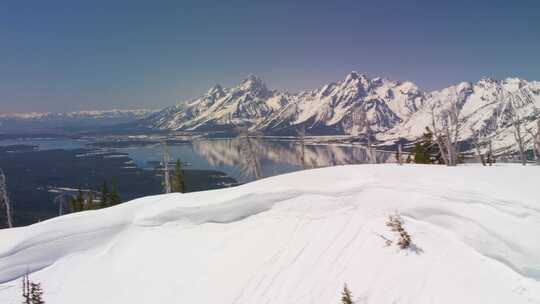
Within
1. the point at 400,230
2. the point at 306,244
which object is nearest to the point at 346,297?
the point at 306,244

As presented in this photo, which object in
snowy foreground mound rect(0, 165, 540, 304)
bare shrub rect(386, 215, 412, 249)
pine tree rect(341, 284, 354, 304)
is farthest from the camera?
bare shrub rect(386, 215, 412, 249)

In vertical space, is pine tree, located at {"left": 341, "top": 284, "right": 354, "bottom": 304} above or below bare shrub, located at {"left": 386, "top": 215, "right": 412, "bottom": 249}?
below

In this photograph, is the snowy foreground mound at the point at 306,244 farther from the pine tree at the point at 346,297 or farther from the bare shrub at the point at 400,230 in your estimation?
the pine tree at the point at 346,297

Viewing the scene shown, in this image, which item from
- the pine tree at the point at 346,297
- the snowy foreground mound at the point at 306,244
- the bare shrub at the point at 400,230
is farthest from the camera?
the bare shrub at the point at 400,230

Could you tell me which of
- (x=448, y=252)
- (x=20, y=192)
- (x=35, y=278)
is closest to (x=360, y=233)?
(x=448, y=252)

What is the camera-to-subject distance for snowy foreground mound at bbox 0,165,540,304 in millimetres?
6605

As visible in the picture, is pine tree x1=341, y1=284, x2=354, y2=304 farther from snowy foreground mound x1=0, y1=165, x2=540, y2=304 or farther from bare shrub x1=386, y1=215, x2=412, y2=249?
bare shrub x1=386, y1=215, x2=412, y2=249

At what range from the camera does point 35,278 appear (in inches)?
340

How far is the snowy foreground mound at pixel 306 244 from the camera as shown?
661 centimetres

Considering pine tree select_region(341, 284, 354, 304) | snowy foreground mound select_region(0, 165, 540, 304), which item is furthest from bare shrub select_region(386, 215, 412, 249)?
pine tree select_region(341, 284, 354, 304)

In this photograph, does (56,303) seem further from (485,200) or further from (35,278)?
(485,200)

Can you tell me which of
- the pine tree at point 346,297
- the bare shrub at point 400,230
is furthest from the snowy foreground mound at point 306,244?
the pine tree at point 346,297

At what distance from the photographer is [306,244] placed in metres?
8.20

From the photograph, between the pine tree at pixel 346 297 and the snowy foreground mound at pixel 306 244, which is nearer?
the pine tree at pixel 346 297
